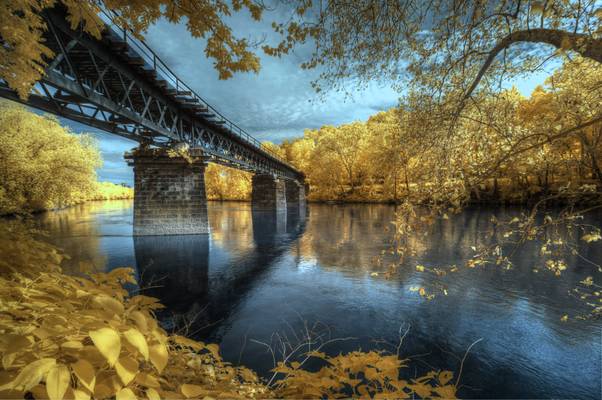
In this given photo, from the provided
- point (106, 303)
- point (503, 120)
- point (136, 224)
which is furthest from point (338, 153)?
point (106, 303)

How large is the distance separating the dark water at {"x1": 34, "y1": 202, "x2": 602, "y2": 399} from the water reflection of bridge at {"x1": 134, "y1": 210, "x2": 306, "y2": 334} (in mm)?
57

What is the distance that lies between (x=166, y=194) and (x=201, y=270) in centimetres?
892

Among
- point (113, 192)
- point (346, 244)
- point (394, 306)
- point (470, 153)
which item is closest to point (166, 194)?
point (346, 244)

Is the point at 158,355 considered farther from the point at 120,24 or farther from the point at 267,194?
the point at 267,194

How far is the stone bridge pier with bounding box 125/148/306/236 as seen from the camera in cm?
1930

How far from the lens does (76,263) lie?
13.1m

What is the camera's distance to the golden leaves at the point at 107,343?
0.98 metres

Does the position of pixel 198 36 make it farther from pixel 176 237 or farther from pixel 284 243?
pixel 176 237

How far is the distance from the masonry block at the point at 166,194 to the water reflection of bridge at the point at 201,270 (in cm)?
83

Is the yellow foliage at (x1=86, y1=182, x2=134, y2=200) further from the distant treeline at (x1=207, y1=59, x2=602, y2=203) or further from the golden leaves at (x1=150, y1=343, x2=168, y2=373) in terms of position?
the golden leaves at (x1=150, y1=343, x2=168, y2=373)

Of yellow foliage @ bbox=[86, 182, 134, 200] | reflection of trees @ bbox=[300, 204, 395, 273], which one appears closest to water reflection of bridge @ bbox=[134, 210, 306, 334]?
reflection of trees @ bbox=[300, 204, 395, 273]

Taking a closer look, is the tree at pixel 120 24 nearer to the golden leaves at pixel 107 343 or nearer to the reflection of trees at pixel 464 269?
the golden leaves at pixel 107 343

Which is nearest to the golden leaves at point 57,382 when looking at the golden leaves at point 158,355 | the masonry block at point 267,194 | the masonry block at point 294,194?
the golden leaves at point 158,355

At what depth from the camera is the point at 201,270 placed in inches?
523
